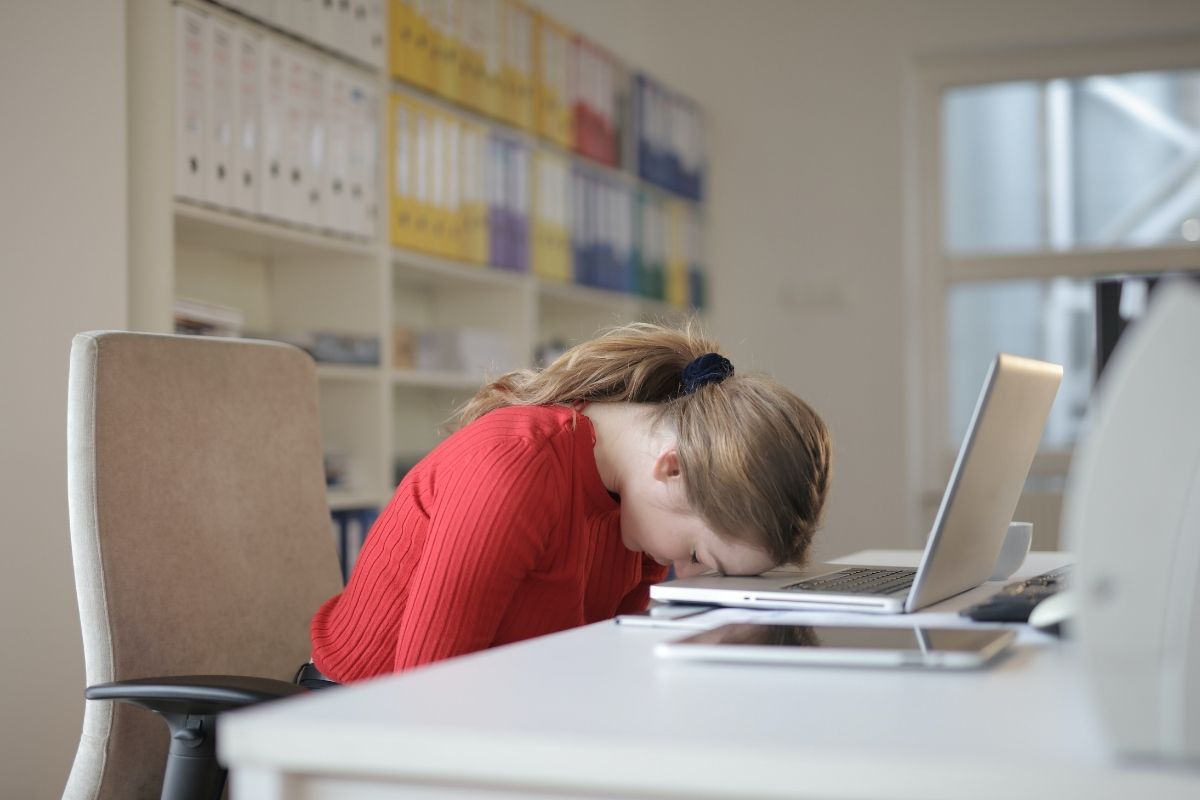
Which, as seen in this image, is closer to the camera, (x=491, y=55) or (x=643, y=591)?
(x=643, y=591)

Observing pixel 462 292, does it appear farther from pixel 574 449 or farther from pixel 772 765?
pixel 772 765

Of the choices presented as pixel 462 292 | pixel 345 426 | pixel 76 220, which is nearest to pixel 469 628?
pixel 76 220

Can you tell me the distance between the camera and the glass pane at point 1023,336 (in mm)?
4793

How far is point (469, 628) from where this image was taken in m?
1.10

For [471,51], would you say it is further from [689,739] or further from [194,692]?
[689,739]

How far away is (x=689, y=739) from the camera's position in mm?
590

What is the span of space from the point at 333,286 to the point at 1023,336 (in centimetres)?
284

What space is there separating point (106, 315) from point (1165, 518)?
1.96 metres

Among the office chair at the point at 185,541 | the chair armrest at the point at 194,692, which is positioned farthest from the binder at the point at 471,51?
the chair armrest at the point at 194,692

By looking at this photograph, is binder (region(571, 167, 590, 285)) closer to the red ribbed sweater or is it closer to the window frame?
the window frame

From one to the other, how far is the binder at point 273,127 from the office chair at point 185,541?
1149mm

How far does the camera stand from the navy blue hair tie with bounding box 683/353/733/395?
134 centimetres

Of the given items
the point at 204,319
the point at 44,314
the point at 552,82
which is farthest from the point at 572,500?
the point at 552,82

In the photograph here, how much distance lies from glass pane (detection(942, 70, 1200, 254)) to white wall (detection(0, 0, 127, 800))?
349 centimetres
